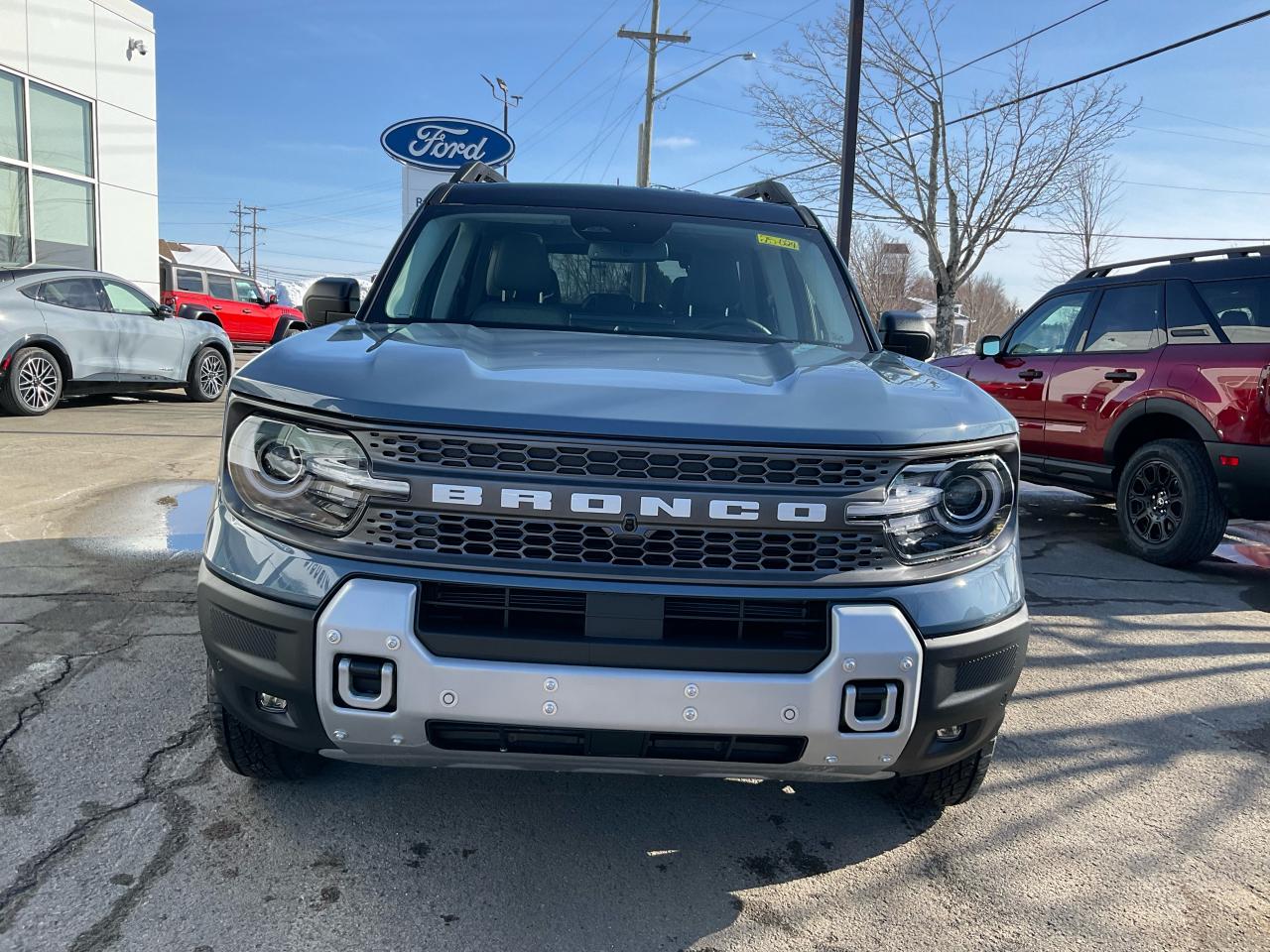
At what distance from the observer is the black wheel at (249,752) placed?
2.48 m

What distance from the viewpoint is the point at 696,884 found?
241 cm

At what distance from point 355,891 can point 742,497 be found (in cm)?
134

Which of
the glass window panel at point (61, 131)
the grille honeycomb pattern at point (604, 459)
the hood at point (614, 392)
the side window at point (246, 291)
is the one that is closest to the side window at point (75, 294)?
the glass window panel at point (61, 131)

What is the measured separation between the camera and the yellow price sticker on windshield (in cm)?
369

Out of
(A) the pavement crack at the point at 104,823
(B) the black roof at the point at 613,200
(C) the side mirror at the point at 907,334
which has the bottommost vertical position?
(A) the pavement crack at the point at 104,823

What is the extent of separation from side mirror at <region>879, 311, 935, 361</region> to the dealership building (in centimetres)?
1446

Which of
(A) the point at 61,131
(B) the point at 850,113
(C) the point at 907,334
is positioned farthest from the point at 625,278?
(A) the point at 61,131

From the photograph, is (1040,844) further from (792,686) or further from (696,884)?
(792,686)

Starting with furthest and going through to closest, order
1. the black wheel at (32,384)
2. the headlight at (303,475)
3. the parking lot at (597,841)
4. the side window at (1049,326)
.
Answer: the black wheel at (32,384) < the side window at (1049,326) < the parking lot at (597,841) < the headlight at (303,475)

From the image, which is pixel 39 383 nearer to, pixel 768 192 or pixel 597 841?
pixel 768 192

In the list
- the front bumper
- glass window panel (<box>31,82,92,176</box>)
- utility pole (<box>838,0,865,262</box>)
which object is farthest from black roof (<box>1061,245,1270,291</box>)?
glass window panel (<box>31,82,92,176</box>)

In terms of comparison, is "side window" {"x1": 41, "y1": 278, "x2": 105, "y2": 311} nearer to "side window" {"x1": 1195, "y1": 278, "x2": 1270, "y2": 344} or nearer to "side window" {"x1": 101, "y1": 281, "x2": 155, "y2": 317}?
"side window" {"x1": 101, "y1": 281, "x2": 155, "y2": 317}

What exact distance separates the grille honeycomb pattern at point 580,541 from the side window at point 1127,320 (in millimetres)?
5241

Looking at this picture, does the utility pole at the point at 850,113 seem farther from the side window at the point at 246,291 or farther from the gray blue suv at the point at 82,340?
the side window at the point at 246,291
